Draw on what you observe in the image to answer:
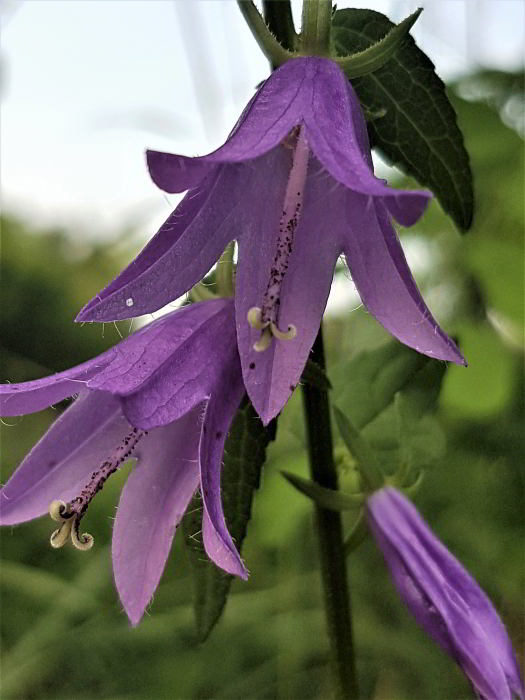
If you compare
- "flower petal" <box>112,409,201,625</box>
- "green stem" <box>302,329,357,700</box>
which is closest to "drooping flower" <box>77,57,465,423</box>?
"flower petal" <box>112,409,201,625</box>

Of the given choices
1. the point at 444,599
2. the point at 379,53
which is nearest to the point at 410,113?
the point at 379,53

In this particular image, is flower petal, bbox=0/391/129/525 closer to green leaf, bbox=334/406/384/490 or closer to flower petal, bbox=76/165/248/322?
flower petal, bbox=76/165/248/322

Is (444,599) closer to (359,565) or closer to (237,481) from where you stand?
(237,481)

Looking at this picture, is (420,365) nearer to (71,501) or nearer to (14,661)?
(71,501)

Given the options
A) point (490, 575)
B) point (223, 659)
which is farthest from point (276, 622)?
point (490, 575)

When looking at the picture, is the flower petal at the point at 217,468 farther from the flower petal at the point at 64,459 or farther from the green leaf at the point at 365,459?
the green leaf at the point at 365,459

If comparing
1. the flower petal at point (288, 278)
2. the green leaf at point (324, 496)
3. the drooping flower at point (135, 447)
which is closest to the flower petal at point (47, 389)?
the drooping flower at point (135, 447)
